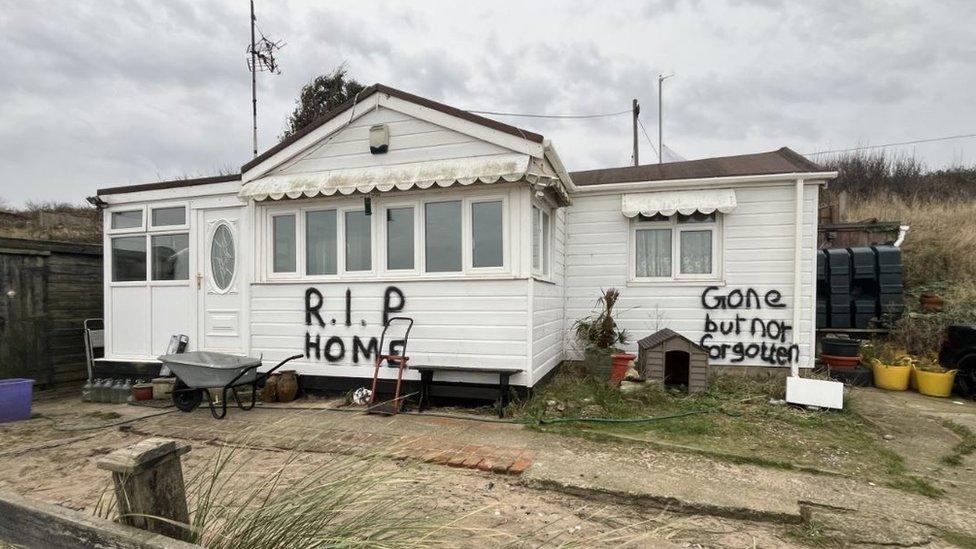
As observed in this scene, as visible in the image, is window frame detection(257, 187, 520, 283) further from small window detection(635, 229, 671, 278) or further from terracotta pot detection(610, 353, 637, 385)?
small window detection(635, 229, 671, 278)

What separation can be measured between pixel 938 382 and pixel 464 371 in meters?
6.42

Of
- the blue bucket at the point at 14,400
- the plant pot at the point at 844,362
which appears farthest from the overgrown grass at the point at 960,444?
the blue bucket at the point at 14,400

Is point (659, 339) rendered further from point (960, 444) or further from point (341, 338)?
point (341, 338)

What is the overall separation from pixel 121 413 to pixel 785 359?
8643mm

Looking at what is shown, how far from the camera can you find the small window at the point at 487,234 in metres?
5.49

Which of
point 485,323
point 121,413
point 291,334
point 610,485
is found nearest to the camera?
point 610,485

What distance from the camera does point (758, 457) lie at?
3.87m

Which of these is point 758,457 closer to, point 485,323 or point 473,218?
point 485,323

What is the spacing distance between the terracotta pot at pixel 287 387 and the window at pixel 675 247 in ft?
16.4

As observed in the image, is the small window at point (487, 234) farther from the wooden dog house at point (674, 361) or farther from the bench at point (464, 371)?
the wooden dog house at point (674, 361)

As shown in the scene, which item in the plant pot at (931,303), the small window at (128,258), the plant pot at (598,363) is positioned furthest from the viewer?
the plant pot at (931,303)

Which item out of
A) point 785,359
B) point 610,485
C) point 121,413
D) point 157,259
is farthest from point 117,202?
point 785,359

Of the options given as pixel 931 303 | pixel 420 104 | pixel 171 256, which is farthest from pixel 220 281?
pixel 931 303

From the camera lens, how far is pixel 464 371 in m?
5.38
